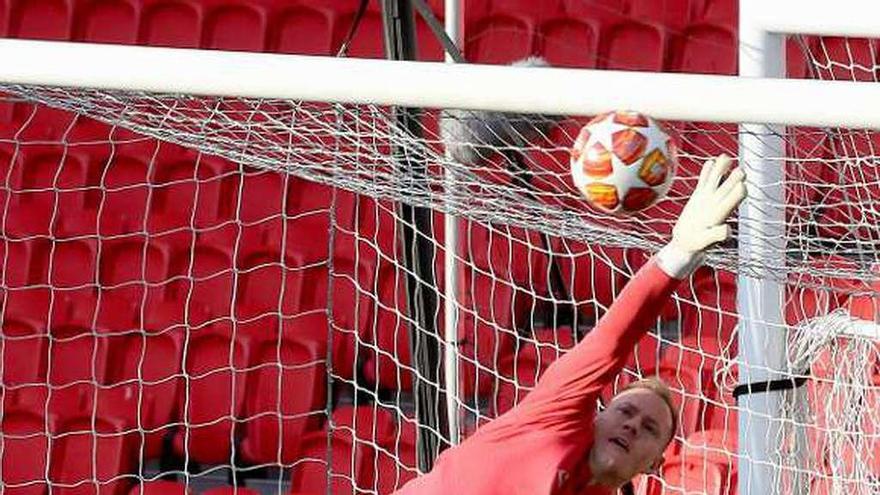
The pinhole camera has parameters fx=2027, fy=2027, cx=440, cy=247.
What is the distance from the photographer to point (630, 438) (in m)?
3.08

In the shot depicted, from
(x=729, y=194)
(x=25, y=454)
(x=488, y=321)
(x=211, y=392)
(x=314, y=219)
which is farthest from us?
(x=314, y=219)

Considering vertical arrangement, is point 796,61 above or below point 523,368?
above

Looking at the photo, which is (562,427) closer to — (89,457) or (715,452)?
(715,452)

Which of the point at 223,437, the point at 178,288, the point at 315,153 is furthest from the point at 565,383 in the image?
the point at 178,288

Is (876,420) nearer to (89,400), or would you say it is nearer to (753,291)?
(753,291)

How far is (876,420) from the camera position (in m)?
4.07

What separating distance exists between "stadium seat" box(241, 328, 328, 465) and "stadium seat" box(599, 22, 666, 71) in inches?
54.1

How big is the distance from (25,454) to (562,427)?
9.39 ft

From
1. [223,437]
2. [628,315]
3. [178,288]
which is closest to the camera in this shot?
[628,315]

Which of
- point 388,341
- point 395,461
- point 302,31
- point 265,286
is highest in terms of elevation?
point 302,31

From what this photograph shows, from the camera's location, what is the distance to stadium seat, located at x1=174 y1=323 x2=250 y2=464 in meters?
5.57

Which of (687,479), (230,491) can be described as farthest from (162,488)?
(687,479)

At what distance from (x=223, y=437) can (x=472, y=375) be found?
891 millimetres

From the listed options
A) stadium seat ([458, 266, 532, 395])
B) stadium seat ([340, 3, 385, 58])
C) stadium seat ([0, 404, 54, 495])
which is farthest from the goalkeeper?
stadium seat ([340, 3, 385, 58])
